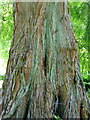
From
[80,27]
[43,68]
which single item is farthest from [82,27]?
[43,68]

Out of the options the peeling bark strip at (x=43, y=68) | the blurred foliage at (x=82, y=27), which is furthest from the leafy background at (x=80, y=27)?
the peeling bark strip at (x=43, y=68)

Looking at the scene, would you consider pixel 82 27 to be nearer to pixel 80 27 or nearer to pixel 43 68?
pixel 80 27

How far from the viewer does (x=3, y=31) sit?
231 inches

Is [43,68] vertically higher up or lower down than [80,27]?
lower down

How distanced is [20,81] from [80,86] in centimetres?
94

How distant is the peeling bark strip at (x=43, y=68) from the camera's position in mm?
2730

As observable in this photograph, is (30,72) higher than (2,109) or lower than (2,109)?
higher

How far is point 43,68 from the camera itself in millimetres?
2902

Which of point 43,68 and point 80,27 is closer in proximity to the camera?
point 43,68

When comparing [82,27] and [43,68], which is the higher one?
[82,27]

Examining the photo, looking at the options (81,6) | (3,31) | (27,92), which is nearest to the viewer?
(27,92)

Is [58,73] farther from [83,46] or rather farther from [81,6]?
[81,6]

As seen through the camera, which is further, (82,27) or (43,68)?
(82,27)

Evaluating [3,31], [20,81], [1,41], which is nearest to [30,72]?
[20,81]
